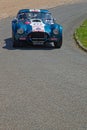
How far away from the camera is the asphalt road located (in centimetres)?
761

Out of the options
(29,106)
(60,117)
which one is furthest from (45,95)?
(60,117)

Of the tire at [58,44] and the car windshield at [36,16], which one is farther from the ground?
the car windshield at [36,16]

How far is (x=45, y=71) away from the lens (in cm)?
1308

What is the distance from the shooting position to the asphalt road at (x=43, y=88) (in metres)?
7.61

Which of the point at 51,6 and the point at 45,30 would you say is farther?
the point at 51,6

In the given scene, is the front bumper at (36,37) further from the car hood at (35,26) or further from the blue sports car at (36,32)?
the car hood at (35,26)

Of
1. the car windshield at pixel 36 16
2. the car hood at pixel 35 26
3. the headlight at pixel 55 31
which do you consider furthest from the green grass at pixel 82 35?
the car windshield at pixel 36 16

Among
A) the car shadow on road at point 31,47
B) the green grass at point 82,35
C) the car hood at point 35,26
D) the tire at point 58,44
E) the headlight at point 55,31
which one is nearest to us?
the car hood at point 35,26

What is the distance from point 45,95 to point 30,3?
127 feet

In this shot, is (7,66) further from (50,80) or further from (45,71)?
(50,80)

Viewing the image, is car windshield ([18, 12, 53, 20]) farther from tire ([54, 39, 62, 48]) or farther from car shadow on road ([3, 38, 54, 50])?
tire ([54, 39, 62, 48])

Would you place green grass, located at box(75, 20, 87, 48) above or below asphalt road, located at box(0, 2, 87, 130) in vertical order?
below

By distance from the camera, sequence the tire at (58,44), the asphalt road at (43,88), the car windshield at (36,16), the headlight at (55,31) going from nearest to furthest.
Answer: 1. the asphalt road at (43,88)
2. the headlight at (55,31)
3. the tire at (58,44)
4. the car windshield at (36,16)

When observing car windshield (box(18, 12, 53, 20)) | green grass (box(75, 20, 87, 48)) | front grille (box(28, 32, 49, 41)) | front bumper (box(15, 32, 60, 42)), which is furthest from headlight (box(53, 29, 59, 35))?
car windshield (box(18, 12, 53, 20))
